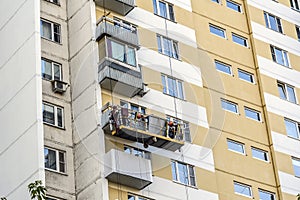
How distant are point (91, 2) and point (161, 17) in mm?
4468

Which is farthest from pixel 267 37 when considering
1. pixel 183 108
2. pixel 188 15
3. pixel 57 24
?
pixel 57 24

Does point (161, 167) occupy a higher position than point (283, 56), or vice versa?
point (283, 56)

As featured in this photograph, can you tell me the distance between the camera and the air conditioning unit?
142ft

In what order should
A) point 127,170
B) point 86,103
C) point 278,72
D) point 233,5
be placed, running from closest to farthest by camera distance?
1. point 127,170
2. point 86,103
3. point 278,72
4. point 233,5

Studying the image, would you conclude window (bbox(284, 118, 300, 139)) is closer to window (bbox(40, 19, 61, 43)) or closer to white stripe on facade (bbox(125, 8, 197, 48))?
white stripe on facade (bbox(125, 8, 197, 48))

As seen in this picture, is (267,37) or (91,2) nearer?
(91,2)

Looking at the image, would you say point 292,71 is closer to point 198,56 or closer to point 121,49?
point 198,56

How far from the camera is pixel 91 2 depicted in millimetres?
45062

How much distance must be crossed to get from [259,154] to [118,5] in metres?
11.5

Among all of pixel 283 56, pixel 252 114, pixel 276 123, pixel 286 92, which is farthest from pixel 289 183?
pixel 283 56

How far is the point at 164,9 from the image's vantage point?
48.3 m

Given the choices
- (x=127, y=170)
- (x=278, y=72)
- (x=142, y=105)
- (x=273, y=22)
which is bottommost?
(x=127, y=170)

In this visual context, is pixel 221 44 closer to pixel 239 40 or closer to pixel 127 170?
pixel 239 40

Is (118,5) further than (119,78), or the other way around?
(118,5)
